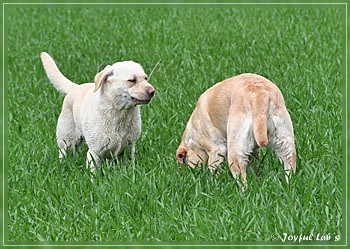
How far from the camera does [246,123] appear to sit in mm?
5672

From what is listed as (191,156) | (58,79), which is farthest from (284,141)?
(58,79)

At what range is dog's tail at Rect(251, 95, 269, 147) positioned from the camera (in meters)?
5.45

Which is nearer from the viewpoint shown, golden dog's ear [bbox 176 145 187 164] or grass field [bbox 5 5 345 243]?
grass field [bbox 5 5 345 243]

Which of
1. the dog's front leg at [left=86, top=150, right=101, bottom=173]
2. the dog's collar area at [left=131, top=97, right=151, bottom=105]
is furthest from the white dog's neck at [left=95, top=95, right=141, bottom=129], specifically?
the dog's front leg at [left=86, top=150, right=101, bottom=173]

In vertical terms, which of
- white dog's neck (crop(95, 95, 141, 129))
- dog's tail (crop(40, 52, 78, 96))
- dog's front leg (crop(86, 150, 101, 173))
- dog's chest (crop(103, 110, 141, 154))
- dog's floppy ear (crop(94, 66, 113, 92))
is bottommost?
dog's front leg (crop(86, 150, 101, 173))

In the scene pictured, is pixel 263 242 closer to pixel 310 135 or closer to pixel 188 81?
pixel 310 135

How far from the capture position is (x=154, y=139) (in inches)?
288

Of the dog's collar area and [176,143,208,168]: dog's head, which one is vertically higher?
the dog's collar area

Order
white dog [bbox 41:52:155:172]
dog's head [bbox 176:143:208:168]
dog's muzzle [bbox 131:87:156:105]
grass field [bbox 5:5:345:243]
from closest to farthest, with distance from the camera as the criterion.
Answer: grass field [bbox 5:5:345:243], dog's muzzle [bbox 131:87:156:105], white dog [bbox 41:52:155:172], dog's head [bbox 176:143:208:168]

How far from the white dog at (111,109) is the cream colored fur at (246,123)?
56 cm

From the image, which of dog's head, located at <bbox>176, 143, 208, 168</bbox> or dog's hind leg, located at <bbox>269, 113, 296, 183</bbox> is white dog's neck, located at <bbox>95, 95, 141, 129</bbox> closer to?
dog's head, located at <bbox>176, 143, 208, 168</bbox>

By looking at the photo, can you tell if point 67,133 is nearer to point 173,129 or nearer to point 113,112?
point 113,112

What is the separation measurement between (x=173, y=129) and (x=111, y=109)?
1.17 m

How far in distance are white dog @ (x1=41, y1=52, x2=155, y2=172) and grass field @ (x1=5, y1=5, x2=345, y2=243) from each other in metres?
0.21
